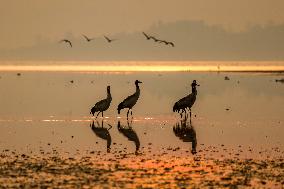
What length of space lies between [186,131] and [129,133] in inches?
87.8

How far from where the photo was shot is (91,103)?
1794 inches

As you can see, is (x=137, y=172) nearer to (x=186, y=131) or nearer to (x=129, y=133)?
(x=129, y=133)

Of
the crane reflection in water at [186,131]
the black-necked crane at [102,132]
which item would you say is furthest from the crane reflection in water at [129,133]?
the crane reflection in water at [186,131]

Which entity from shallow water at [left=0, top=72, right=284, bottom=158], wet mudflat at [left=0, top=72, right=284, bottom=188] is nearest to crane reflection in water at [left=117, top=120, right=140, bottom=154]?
wet mudflat at [left=0, top=72, right=284, bottom=188]

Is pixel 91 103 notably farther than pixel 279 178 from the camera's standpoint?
Yes

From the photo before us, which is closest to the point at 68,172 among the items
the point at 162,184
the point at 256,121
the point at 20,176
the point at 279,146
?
the point at 20,176

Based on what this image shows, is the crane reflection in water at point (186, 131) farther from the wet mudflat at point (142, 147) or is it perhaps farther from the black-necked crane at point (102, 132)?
the black-necked crane at point (102, 132)

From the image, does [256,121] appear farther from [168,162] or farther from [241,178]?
[241,178]

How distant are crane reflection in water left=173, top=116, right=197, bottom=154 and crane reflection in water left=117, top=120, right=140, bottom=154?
1.55 meters

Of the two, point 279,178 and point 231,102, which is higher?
point 231,102

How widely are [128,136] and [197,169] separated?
8127 millimetres

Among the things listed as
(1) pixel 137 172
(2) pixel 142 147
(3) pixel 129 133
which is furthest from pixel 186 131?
(1) pixel 137 172

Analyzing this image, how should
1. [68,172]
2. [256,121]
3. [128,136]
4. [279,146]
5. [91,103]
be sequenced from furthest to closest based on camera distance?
[91,103] → [256,121] → [128,136] → [279,146] → [68,172]

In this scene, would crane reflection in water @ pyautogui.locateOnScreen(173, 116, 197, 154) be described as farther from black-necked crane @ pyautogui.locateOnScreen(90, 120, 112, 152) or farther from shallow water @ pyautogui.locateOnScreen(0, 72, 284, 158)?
black-necked crane @ pyautogui.locateOnScreen(90, 120, 112, 152)
